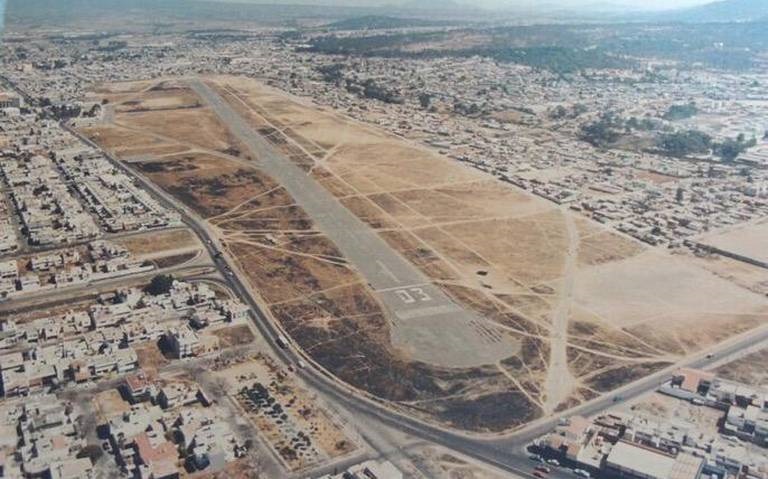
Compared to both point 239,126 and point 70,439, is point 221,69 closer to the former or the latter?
point 239,126

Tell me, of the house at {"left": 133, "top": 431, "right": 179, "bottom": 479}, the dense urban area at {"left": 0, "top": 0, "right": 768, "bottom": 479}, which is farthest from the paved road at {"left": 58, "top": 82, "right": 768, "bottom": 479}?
the house at {"left": 133, "top": 431, "right": 179, "bottom": 479}

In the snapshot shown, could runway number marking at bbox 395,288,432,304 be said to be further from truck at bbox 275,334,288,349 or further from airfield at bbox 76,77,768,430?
truck at bbox 275,334,288,349

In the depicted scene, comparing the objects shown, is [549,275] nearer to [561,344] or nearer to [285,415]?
[561,344]

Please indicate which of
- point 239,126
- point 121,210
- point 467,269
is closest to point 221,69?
point 239,126

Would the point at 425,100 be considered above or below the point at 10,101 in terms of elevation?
below

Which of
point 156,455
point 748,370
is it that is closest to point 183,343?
point 156,455

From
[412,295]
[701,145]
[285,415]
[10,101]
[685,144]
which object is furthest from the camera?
[10,101]
